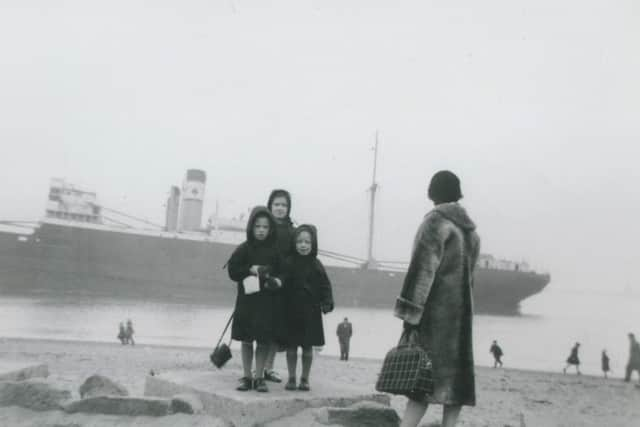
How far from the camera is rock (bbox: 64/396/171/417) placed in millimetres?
2428

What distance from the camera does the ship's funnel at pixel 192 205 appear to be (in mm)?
35450

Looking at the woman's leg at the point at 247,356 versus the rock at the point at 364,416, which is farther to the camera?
the woman's leg at the point at 247,356

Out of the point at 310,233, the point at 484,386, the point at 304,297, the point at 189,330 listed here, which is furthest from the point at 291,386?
the point at 189,330

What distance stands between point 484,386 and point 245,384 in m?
5.08

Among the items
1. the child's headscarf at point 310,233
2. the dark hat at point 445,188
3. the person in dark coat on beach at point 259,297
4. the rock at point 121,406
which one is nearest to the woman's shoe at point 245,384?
the person in dark coat on beach at point 259,297

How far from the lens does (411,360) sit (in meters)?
2.01

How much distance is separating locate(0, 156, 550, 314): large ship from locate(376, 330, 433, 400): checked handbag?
1066 inches

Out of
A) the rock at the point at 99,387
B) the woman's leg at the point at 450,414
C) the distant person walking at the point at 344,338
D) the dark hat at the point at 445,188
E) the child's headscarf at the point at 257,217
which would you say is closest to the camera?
the woman's leg at the point at 450,414

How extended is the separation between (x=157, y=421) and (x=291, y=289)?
Result: 0.97m

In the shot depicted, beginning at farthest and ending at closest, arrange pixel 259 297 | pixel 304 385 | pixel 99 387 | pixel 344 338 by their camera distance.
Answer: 1. pixel 344 338
2. pixel 99 387
3. pixel 304 385
4. pixel 259 297

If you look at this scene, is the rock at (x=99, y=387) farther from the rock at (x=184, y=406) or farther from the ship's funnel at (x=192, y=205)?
the ship's funnel at (x=192, y=205)

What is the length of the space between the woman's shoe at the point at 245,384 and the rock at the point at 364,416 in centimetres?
60

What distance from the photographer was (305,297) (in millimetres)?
3008

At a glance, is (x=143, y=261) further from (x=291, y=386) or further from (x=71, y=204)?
(x=291, y=386)
